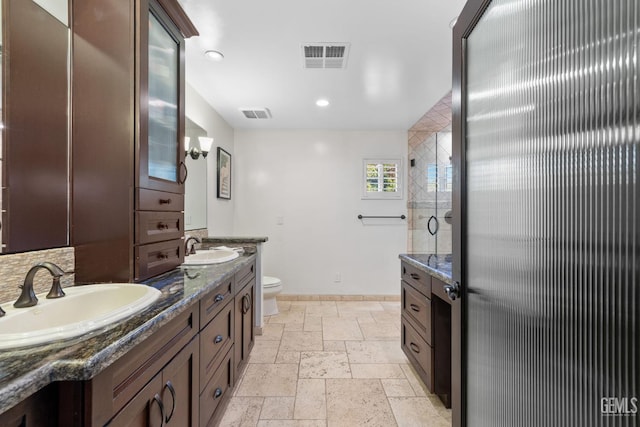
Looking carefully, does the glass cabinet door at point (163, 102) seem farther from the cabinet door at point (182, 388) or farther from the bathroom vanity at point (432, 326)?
the bathroom vanity at point (432, 326)

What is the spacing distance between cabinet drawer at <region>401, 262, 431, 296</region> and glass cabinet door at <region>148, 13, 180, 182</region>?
1652mm

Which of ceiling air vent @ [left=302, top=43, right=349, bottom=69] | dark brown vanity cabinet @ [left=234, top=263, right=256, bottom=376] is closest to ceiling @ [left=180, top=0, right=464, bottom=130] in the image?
ceiling air vent @ [left=302, top=43, right=349, bottom=69]

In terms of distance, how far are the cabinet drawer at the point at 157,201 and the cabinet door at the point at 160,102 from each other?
1.1 inches

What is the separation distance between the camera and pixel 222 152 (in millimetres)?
3438

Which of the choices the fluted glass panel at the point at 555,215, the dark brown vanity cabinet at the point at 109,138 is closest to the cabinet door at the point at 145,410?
the dark brown vanity cabinet at the point at 109,138

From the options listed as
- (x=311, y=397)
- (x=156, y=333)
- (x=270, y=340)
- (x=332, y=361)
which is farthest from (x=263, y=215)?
(x=156, y=333)

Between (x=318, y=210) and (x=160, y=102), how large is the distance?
105 inches

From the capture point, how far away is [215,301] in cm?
150

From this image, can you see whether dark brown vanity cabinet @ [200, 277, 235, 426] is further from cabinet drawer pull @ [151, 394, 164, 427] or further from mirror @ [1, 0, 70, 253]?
mirror @ [1, 0, 70, 253]

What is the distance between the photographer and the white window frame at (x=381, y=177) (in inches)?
157

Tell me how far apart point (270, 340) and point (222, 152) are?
2.18 metres

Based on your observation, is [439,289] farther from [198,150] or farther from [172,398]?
[198,150]

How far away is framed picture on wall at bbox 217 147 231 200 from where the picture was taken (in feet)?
10.9

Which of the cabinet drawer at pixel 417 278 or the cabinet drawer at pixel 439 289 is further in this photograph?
the cabinet drawer at pixel 417 278
